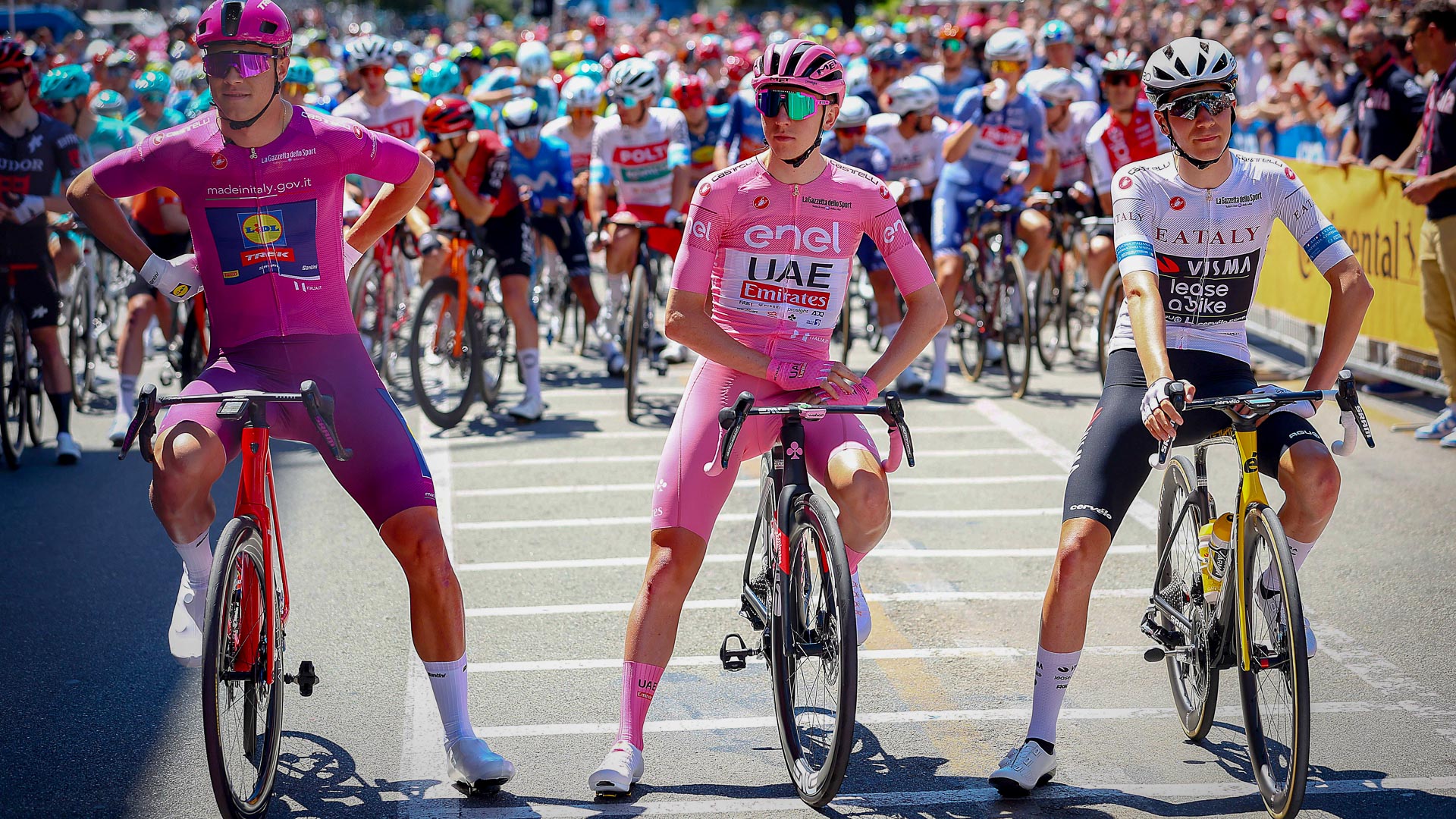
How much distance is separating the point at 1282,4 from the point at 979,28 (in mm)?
8128

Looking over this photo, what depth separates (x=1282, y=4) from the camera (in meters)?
26.9

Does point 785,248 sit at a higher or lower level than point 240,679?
higher

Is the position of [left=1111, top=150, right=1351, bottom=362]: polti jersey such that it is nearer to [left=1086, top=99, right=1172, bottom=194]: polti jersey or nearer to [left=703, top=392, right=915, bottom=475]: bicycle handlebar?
[left=703, top=392, right=915, bottom=475]: bicycle handlebar

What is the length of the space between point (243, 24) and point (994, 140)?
24.9 feet

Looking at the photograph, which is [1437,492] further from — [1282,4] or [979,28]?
[1282,4]

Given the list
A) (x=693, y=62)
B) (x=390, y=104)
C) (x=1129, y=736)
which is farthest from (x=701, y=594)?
(x=693, y=62)

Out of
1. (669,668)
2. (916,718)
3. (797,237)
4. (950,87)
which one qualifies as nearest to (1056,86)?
(950,87)

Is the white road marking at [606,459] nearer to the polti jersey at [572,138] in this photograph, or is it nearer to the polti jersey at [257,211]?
the polti jersey at [572,138]

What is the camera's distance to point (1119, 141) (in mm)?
10672

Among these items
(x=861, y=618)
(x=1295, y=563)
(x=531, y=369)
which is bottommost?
(x=531, y=369)

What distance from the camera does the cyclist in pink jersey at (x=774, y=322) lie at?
4582mm

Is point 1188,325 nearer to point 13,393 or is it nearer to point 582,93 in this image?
point 13,393

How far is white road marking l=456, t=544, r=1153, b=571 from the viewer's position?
278 inches

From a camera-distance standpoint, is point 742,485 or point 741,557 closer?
point 741,557
